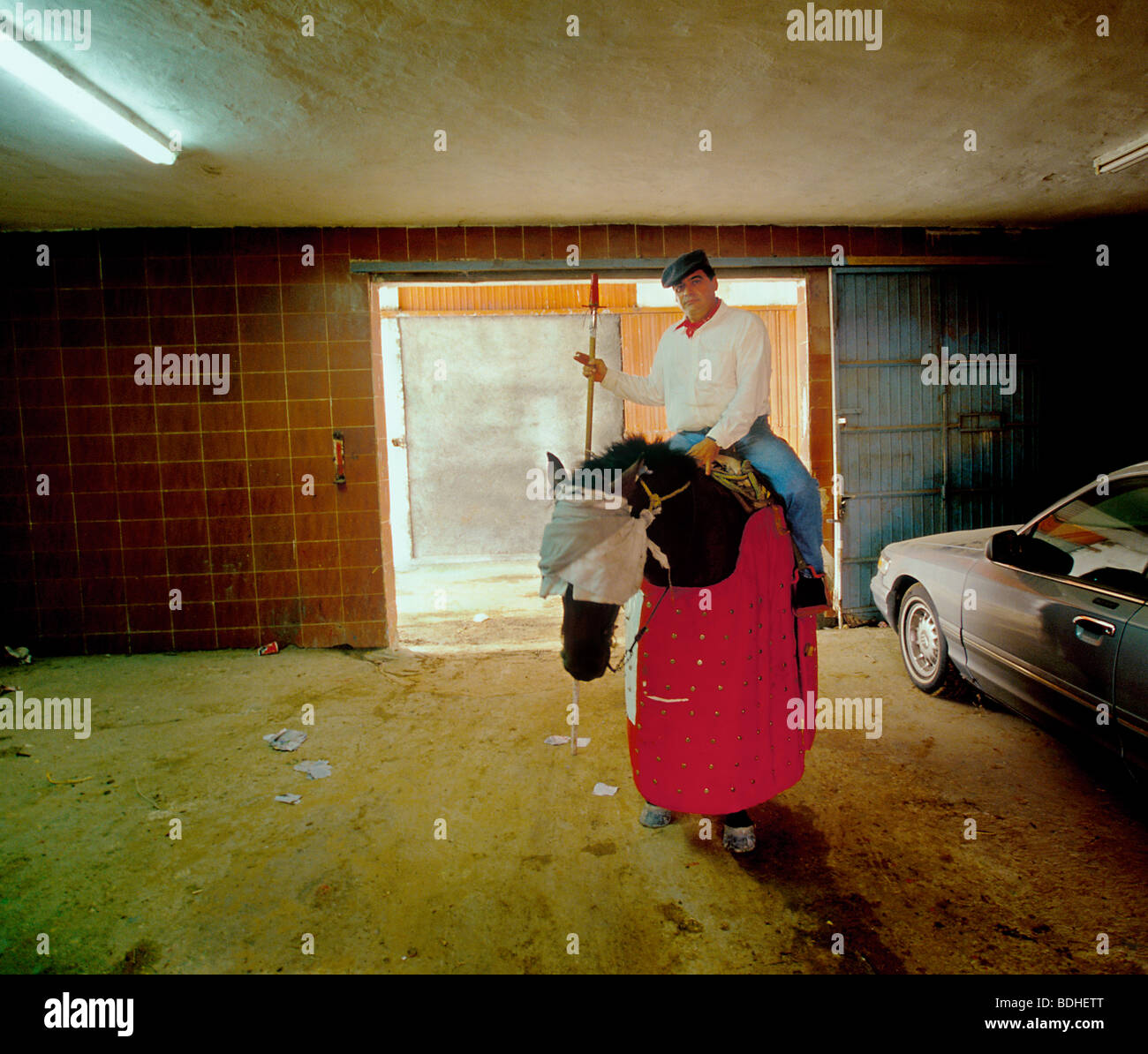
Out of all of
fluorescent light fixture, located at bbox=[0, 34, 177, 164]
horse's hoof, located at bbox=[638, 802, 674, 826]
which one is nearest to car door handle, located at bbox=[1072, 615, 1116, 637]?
horse's hoof, located at bbox=[638, 802, 674, 826]

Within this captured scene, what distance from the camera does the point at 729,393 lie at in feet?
9.32

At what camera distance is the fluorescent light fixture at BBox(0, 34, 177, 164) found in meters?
2.96

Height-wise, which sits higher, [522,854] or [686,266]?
[686,266]

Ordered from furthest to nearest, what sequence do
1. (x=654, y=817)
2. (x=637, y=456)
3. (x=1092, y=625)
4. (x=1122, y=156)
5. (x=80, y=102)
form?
1. (x=1122, y=156)
2. (x=80, y=102)
3. (x=654, y=817)
4. (x=1092, y=625)
5. (x=637, y=456)

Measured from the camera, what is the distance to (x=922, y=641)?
4309mm

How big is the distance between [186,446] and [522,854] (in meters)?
4.74

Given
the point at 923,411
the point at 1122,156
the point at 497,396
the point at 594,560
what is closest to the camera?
the point at 594,560

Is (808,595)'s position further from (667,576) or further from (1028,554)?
(1028,554)

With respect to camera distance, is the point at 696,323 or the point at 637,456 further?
the point at 696,323

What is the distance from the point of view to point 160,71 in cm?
314

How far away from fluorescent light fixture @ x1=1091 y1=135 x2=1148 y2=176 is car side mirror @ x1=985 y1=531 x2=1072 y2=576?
313 cm

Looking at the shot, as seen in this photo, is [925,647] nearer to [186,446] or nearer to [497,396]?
[186,446]

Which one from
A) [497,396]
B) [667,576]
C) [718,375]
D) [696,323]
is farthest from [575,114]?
[497,396]

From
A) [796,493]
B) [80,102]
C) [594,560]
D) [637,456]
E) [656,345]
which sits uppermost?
[80,102]
